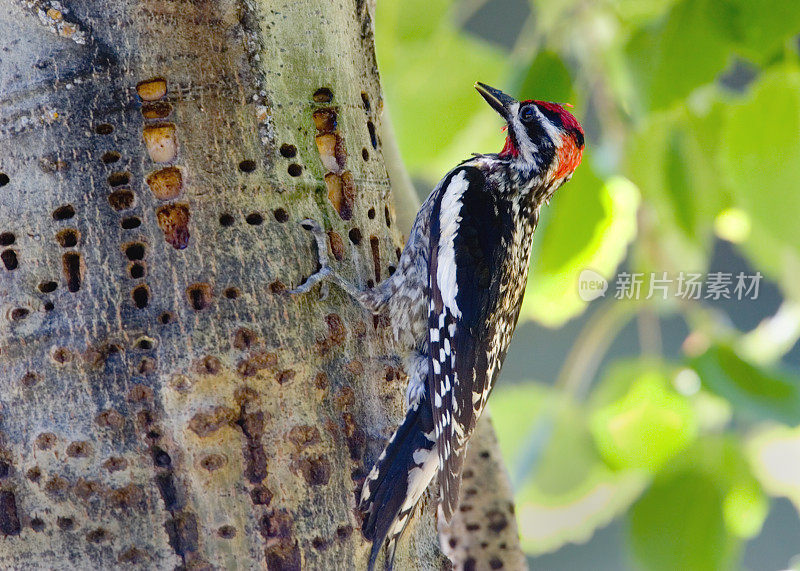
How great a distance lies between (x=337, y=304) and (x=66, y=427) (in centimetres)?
53

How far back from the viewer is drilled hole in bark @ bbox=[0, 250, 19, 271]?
1499 mm

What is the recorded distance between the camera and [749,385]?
2.00 metres

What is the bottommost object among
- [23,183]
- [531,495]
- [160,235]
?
[531,495]

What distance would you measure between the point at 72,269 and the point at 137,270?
113 mm

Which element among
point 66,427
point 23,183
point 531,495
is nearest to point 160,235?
point 23,183

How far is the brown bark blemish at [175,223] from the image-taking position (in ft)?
5.04

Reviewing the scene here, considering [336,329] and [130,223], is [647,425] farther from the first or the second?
[130,223]

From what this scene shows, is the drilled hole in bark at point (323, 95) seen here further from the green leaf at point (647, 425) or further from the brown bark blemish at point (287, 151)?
the green leaf at point (647, 425)

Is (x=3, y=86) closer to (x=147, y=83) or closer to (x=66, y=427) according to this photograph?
(x=147, y=83)

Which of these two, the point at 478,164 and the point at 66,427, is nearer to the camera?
the point at 66,427

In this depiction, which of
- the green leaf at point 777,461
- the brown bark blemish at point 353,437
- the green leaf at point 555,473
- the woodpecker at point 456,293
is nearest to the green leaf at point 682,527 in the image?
the green leaf at point 555,473

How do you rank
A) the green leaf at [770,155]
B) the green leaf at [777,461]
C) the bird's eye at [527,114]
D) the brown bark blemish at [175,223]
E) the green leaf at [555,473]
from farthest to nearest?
1. the bird's eye at [527,114]
2. the green leaf at [777,461]
3. the green leaf at [555,473]
4. the green leaf at [770,155]
5. the brown bark blemish at [175,223]

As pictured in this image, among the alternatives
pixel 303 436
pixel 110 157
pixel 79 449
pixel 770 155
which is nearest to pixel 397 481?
pixel 303 436

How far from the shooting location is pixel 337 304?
5.40 feet
